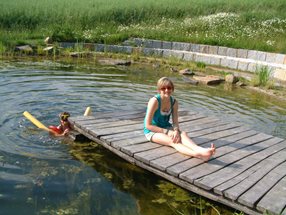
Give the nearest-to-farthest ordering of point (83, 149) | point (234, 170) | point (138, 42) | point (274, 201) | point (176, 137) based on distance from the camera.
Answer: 1. point (274, 201)
2. point (234, 170)
3. point (176, 137)
4. point (83, 149)
5. point (138, 42)

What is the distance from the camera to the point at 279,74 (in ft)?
42.7

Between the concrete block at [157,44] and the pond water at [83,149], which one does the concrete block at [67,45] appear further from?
the pond water at [83,149]

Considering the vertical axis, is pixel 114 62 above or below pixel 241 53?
below

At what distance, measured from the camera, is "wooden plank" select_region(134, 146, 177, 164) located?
5387 millimetres

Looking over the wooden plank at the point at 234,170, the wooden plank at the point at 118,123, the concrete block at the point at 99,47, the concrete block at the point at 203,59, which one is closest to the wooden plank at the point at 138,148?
the wooden plank at the point at 118,123

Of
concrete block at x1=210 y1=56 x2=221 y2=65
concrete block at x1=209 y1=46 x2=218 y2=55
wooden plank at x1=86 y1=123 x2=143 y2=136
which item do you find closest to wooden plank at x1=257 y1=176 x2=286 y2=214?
wooden plank at x1=86 y1=123 x2=143 y2=136

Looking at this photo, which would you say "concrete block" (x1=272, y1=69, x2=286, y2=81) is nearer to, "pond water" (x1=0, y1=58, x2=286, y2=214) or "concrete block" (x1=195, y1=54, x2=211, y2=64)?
"pond water" (x1=0, y1=58, x2=286, y2=214)

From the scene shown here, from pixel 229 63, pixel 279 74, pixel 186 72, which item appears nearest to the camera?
pixel 279 74

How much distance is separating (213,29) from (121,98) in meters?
10.3

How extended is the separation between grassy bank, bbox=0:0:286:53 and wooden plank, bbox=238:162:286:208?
11268 millimetres

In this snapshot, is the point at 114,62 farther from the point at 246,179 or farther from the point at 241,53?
the point at 246,179

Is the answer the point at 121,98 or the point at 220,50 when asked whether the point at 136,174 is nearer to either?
the point at 121,98

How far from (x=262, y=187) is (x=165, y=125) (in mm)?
2038

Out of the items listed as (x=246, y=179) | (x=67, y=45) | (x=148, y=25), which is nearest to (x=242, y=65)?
(x=148, y=25)
